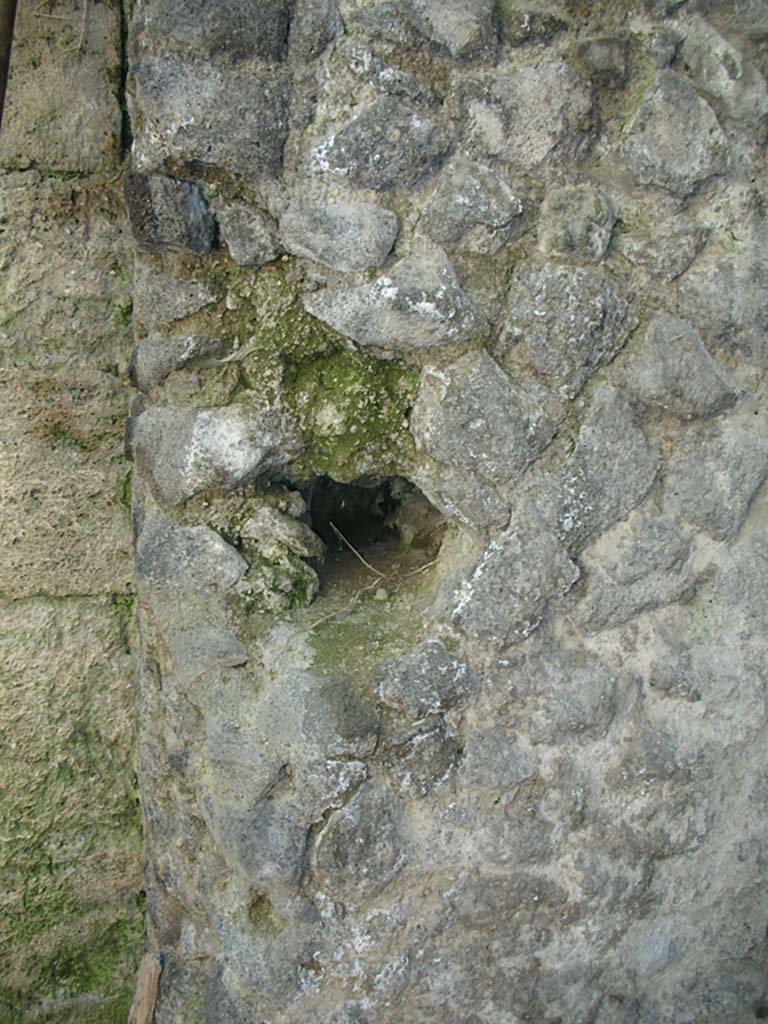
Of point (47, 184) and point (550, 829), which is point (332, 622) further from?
point (47, 184)

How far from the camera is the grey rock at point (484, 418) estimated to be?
138 cm

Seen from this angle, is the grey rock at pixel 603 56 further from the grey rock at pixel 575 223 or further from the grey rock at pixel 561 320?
the grey rock at pixel 561 320

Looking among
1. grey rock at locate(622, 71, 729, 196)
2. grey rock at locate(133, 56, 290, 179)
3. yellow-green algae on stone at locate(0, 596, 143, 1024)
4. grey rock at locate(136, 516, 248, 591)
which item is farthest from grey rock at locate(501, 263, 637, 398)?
yellow-green algae on stone at locate(0, 596, 143, 1024)

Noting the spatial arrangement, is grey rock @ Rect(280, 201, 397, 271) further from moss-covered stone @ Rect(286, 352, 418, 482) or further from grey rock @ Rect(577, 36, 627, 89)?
grey rock @ Rect(577, 36, 627, 89)

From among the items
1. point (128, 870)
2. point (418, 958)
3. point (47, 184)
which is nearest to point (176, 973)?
point (128, 870)

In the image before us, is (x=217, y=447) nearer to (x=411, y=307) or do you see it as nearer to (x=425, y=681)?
(x=411, y=307)

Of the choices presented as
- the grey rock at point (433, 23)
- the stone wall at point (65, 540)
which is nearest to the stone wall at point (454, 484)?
the grey rock at point (433, 23)

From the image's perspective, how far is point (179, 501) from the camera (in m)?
1.47

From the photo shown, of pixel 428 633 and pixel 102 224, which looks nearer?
pixel 428 633

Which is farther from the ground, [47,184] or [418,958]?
[47,184]

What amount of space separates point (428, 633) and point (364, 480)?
0.24m

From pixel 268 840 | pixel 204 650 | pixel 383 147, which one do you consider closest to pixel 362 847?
pixel 268 840

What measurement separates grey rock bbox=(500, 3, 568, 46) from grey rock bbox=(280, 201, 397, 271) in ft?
0.89

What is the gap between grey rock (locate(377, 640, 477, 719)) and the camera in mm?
1435
